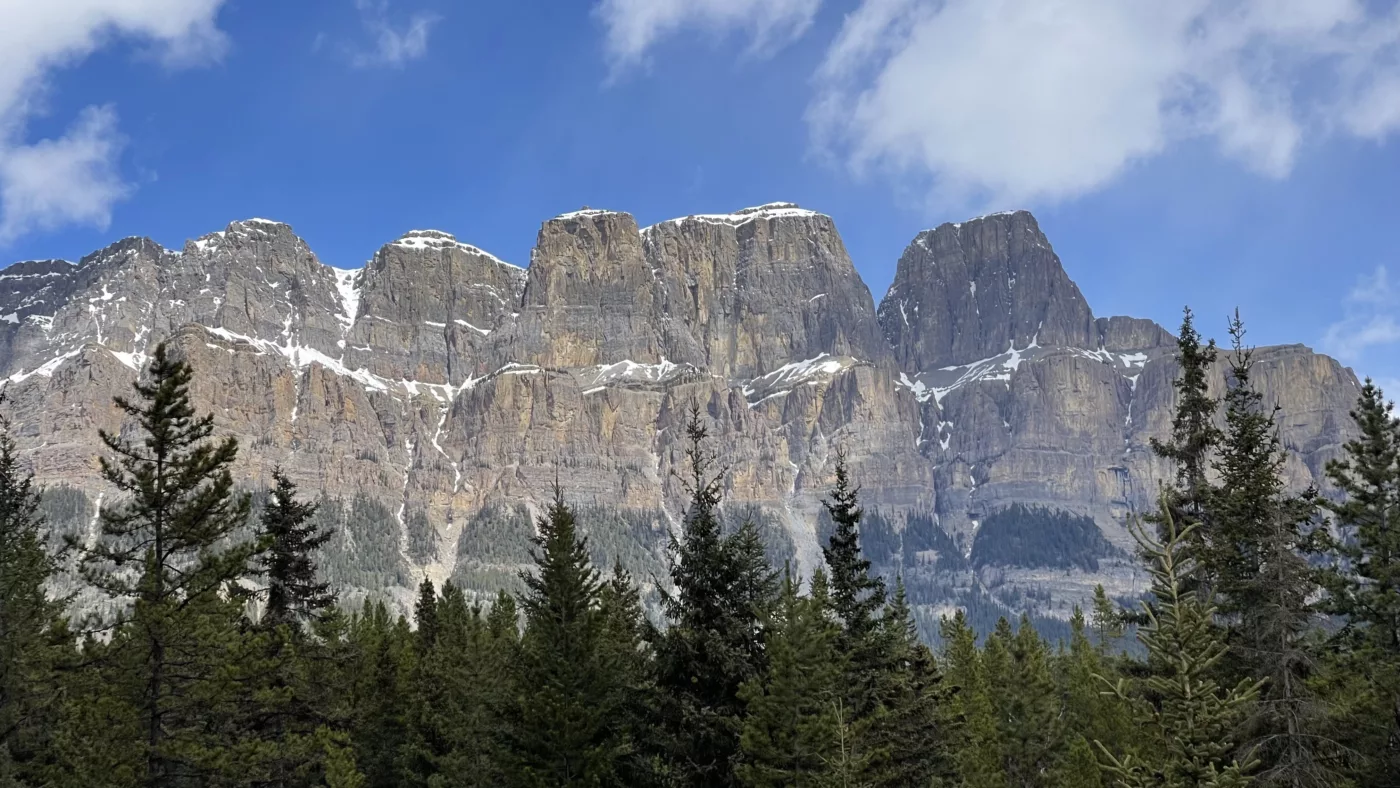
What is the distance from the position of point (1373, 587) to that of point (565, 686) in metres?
23.8

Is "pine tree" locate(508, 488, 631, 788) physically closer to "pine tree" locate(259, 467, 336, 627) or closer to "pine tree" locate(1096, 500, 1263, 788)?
"pine tree" locate(259, 467, 336, 627)

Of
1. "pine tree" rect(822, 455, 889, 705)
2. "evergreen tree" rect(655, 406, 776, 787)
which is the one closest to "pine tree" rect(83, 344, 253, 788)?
"evergreen tree" rect(655, 406, 776, 787)

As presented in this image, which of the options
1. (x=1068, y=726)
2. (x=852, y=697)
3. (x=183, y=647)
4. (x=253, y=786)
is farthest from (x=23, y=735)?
(x=1068, y=726)

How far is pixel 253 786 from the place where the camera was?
3591 centimetres

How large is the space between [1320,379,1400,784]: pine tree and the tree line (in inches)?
3.6

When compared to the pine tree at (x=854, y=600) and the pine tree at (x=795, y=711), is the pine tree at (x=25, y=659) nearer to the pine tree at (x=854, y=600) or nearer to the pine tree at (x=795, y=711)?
the pine tree at (x=795, y=711)

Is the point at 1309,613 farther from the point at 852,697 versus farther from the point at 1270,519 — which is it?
the point at 852,697

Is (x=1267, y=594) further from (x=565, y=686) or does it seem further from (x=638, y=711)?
(x=565, y=686)

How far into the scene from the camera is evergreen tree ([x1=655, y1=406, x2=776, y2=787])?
1049 inches

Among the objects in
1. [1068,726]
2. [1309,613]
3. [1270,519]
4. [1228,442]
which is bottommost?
[1068,726]

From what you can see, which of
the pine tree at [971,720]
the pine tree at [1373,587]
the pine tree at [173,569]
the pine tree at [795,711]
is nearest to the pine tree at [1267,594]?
the pine tree at [1373,587]

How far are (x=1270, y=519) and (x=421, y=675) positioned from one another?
1347 inches

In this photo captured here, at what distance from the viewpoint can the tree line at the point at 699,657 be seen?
2425 centimetres

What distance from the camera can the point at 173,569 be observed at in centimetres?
2472
